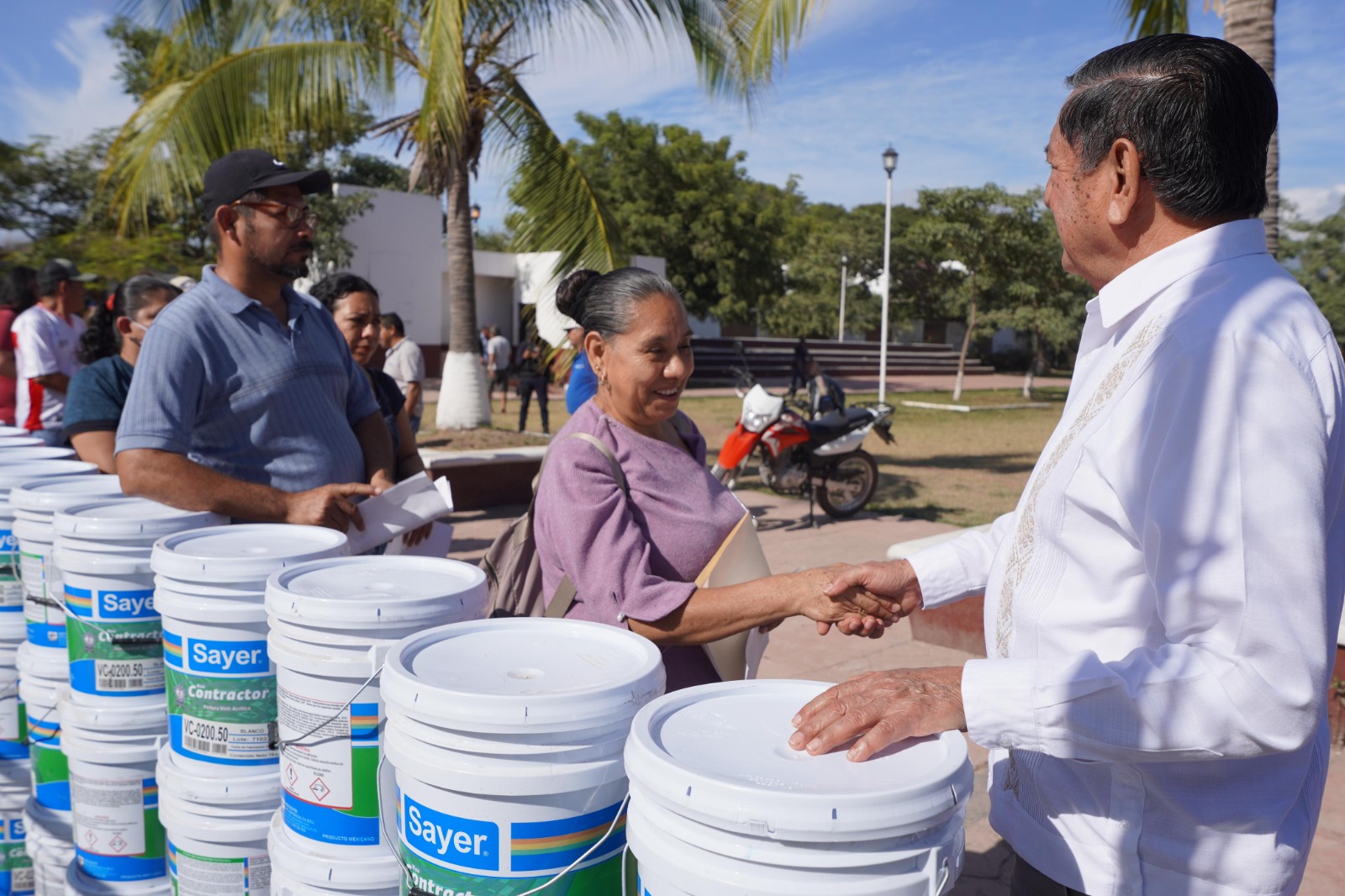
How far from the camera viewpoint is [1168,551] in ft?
4.06

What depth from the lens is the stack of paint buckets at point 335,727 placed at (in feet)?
5.81

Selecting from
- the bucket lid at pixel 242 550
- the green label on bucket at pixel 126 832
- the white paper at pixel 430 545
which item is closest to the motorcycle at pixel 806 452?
the white paper at pixel 430 545

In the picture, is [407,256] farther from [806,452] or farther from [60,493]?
[60,493]

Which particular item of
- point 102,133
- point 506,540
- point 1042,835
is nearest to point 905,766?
point 1042,835

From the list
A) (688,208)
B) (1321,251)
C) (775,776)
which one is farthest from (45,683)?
(1321,251)

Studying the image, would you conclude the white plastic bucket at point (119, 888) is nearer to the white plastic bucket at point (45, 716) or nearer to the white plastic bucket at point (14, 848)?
the white plastic bucket at point (45, 716)

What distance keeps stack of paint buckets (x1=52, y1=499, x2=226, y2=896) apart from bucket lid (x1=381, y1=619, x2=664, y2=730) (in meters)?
1.03

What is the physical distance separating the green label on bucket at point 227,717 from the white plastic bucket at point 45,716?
0.83 meters

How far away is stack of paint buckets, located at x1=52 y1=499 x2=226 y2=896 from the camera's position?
233 cm

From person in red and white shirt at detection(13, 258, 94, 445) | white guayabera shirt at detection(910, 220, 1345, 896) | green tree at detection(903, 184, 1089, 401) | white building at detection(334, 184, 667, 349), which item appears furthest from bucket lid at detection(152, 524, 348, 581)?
green tree at detection(903, 184, 1089, 401)

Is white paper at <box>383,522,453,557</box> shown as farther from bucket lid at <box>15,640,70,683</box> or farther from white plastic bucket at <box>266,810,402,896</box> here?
white plastic bucket at <box>266,810,402,896</box>

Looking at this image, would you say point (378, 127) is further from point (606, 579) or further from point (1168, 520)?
point (1168, 520)

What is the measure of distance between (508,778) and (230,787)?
39.9 inches

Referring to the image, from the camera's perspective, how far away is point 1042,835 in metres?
1.49
